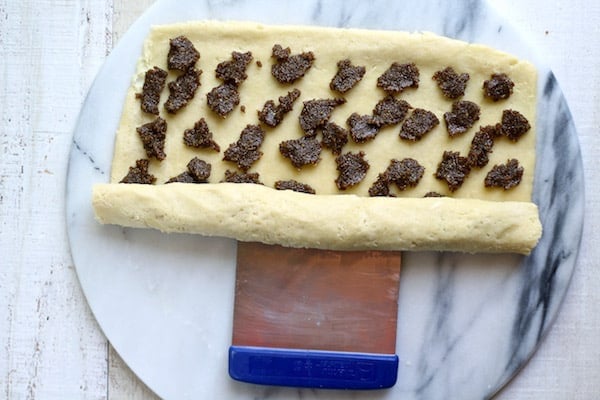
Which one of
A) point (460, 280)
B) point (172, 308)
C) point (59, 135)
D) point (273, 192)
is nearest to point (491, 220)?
point (460, 280)

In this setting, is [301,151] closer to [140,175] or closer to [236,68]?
[236,68]

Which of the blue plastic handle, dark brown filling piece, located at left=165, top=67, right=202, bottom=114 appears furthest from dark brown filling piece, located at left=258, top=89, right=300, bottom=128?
the blue plastic handle

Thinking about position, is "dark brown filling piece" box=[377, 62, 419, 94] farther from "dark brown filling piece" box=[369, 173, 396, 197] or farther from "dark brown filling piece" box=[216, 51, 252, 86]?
"dark brown filling piece" box=[216, 51, 252, 86]

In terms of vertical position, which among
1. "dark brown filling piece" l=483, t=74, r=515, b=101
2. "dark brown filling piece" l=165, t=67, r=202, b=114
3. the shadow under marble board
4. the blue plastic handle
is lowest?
the blue plastic handle

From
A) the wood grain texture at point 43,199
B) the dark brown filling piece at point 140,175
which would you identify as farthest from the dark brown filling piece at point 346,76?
the wood grain texture at point 43,199

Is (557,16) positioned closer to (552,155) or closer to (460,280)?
(552,155)

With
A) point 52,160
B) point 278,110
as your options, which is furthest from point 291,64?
point 52,160

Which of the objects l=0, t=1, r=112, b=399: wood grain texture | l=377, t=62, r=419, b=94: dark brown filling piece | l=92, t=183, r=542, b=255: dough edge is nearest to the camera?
l=92, t=183, r=542, b=255: dough edge

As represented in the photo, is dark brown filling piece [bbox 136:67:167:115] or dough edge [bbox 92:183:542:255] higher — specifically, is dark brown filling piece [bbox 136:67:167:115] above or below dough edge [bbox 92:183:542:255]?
above

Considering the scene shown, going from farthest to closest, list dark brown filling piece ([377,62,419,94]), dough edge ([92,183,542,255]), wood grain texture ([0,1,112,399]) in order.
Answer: wood grain texture ([0,1,112,399])
dark brown filling piece ([377,62,419,94])
dough edge ([92,183,542,255])
